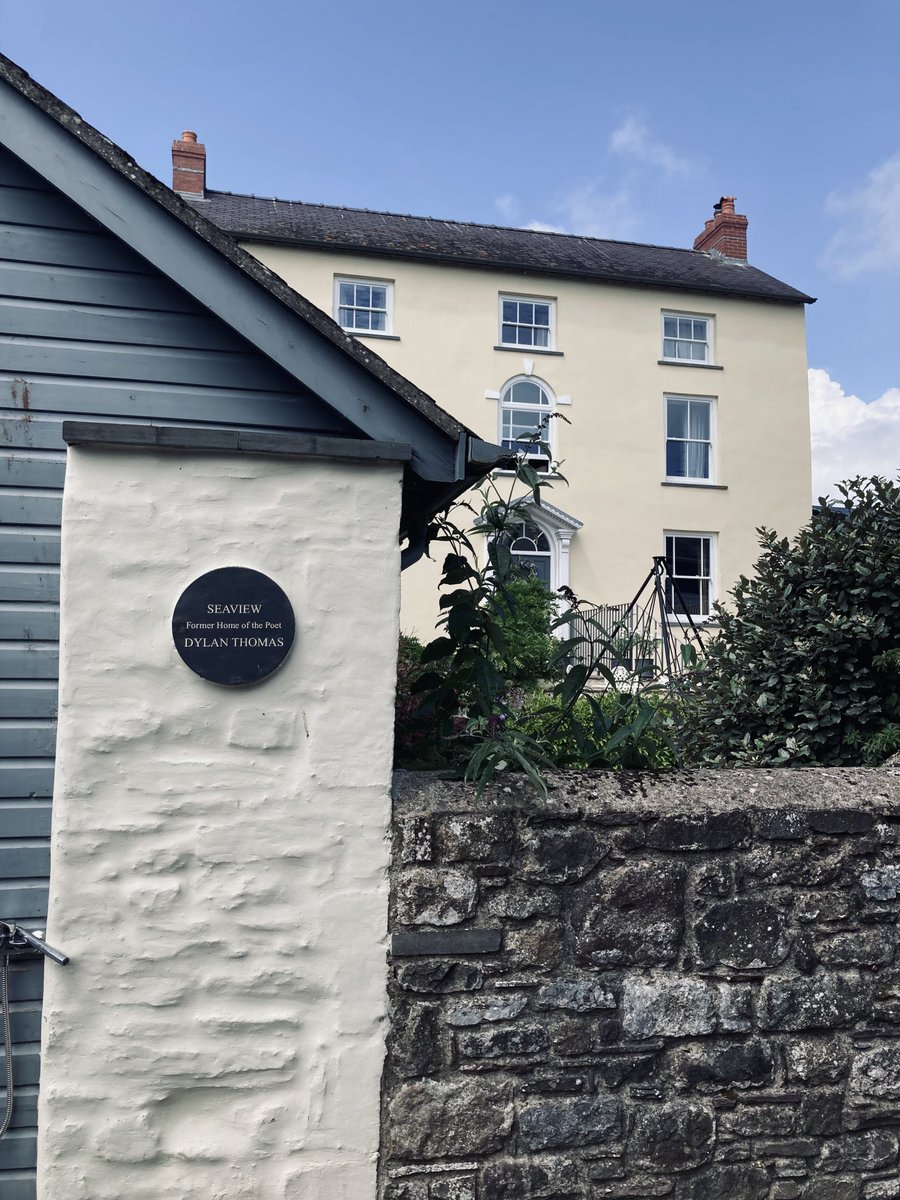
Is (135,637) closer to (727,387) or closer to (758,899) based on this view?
(758,899)

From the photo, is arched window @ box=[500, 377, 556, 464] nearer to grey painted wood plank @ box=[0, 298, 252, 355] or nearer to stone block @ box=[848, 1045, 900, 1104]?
grey painted wood plank @ box=[0, 298, 252, 355]

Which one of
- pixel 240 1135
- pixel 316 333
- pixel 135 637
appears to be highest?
pixel 316 333

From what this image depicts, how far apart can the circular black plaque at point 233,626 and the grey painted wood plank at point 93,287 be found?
1007 millimetres

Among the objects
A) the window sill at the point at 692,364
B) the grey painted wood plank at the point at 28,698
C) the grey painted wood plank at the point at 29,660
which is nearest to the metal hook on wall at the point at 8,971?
the grey painted wood plank at the point at 28,698

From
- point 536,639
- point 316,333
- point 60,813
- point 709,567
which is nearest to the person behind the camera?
point 60,813

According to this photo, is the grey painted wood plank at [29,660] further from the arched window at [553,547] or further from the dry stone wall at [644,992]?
the arched window at [553,547]

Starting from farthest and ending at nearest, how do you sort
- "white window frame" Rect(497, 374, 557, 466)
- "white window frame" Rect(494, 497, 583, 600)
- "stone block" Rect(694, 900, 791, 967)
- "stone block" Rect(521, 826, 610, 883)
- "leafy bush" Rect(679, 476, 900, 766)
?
"white window frame" Rect(497, 374, 557, 466)
"white window frame" Rect(494, 497, 583, 600)
"leafy bush" Rect(679, 476, 900, 766)
"stone block" Rect(694, 900, 791, 967)
"stone block" Rect(521, 826, 610, 883)

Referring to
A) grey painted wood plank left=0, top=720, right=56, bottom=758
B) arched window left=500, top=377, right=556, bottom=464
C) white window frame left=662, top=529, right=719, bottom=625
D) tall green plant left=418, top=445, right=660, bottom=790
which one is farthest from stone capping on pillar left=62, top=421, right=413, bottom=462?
white window frame left=662, top=529, right=719, bottom=625

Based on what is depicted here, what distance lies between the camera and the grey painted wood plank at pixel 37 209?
11.2ft

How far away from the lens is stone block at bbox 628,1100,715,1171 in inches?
129

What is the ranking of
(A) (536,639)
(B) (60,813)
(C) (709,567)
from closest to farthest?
(B) (60,813) → (A) (536,639) → (C) (709,567)

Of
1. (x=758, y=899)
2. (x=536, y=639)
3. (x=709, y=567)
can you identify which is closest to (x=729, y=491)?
(x=709, y=567)

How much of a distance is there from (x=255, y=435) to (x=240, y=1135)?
2.24 m

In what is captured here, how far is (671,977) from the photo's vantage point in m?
3.33
